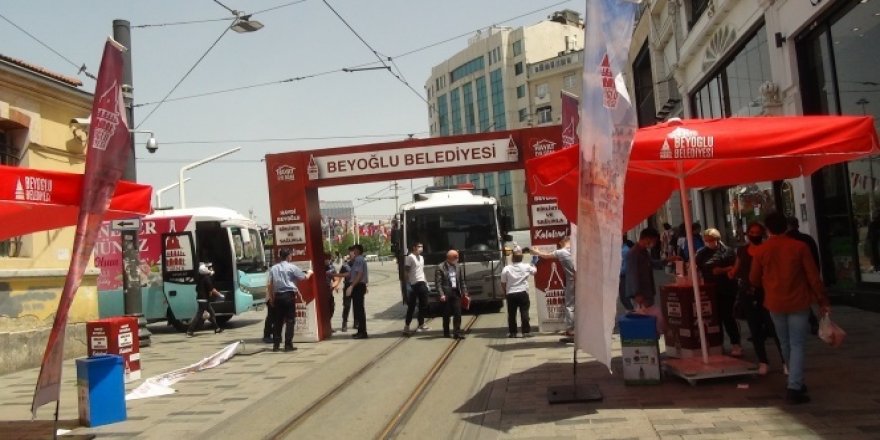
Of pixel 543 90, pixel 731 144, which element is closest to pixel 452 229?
pixel 731 144

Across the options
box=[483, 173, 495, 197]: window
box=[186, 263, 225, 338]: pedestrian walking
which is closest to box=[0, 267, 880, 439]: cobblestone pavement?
box=[186, 263, 225, 338]: pedestrian walking

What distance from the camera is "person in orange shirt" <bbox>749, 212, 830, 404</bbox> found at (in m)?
6.33

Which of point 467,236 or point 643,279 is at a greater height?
point 467,236

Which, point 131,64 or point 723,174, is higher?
point 131,64

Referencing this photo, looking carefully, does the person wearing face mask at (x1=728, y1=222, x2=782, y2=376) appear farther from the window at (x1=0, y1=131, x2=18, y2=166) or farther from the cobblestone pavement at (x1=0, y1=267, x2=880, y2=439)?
the window at (x1=0, y1=131, x2=18, y2=166)

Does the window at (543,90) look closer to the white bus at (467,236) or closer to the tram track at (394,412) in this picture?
the white bus at (467,236)

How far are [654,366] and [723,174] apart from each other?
9.27ft

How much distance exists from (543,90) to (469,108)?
16798 mm

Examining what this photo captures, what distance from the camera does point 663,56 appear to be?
26.2 meters

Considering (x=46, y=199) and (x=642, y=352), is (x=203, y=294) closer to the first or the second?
(x=46, y=199)

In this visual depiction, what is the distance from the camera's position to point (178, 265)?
59.7 ft

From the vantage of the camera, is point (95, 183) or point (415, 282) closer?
point (95, 183)

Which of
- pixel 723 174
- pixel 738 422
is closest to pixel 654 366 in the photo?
pixel 738 422

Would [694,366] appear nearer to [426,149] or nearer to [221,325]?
[426,149]
